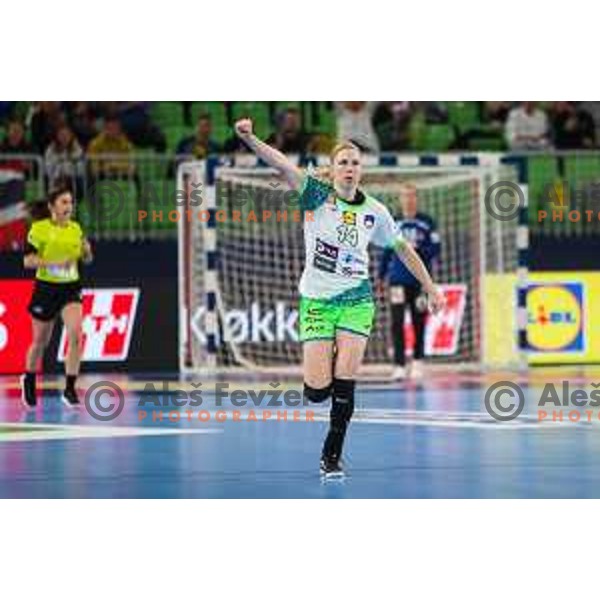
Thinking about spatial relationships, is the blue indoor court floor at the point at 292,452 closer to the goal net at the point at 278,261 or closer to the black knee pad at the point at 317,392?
the black knee pad at the point at 317,392

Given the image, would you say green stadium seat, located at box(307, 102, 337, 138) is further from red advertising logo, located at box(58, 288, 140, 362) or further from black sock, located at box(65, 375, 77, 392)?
black sock, located at box(65, 375, 77, 392)

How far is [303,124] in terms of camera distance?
1096 inches

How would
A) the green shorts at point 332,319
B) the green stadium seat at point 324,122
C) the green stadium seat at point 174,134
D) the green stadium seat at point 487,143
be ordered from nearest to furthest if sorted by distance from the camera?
the green shorts at point 332,319 → the green stadium seat at point 174,134 → the green stadium seat at point 324,122 → the green stadium seat at point 487,143

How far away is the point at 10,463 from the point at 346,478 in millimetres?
2625

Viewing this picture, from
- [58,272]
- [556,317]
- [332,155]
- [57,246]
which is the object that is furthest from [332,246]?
[556,317]

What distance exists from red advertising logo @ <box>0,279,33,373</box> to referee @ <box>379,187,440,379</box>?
194 inches

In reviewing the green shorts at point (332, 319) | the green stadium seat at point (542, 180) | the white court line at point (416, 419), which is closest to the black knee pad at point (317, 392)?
the green shorts at point (332, 319)

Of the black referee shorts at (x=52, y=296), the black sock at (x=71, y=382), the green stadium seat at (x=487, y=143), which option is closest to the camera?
the black referee shorts at (x=52, y=296)

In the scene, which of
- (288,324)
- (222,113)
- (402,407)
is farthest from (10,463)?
(222,113)

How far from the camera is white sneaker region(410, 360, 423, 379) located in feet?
71.9

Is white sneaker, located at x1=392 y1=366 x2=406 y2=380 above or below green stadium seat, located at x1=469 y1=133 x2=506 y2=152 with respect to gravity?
below

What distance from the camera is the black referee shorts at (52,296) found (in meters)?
17.7

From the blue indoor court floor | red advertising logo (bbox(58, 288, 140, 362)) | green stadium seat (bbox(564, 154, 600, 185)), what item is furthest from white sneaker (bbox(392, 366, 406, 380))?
green stadium seat (bbox(564, 154, 600, 185))

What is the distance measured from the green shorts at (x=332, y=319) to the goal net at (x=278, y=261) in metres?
11.3
